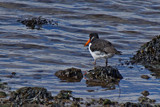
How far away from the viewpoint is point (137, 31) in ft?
62.2

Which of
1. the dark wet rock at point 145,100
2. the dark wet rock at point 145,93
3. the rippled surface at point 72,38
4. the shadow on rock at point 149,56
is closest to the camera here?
the dark wet rock at point 145,100

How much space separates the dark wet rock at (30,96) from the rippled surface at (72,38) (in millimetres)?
929

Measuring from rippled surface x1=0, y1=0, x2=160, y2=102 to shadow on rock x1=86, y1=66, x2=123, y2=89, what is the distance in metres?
0.21

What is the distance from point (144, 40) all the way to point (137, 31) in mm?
1661

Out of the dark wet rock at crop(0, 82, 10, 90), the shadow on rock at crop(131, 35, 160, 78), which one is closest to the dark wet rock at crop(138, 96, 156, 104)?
the dark wet rock at crop(0, 82, 10, 90)

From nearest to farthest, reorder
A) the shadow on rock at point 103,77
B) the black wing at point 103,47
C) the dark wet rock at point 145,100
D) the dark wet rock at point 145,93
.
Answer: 1. the dark wet rock at point 145,100
2. the dark wet rock at point 145,93
3. the shadow on rock at point 103,77
4. the black wing at point 103,47

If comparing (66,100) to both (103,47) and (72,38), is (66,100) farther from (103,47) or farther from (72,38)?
(72,38)

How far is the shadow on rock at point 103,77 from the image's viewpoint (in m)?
10.3

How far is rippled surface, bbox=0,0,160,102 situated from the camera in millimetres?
10078

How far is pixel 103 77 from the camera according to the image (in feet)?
34.7

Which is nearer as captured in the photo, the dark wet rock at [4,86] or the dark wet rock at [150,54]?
the dark wet rock at [4,86]

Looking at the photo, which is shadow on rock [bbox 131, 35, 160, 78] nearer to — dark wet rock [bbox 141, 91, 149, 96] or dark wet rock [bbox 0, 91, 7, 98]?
dark wet rock [bbox 141, 91, 149, 96]

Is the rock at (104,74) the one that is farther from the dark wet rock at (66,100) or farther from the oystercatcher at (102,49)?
the dark wet rock at (66,100)

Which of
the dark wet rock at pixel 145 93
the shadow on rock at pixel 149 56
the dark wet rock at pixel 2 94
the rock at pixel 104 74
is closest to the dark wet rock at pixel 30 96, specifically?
the dark wet rock at pixel 2 94
